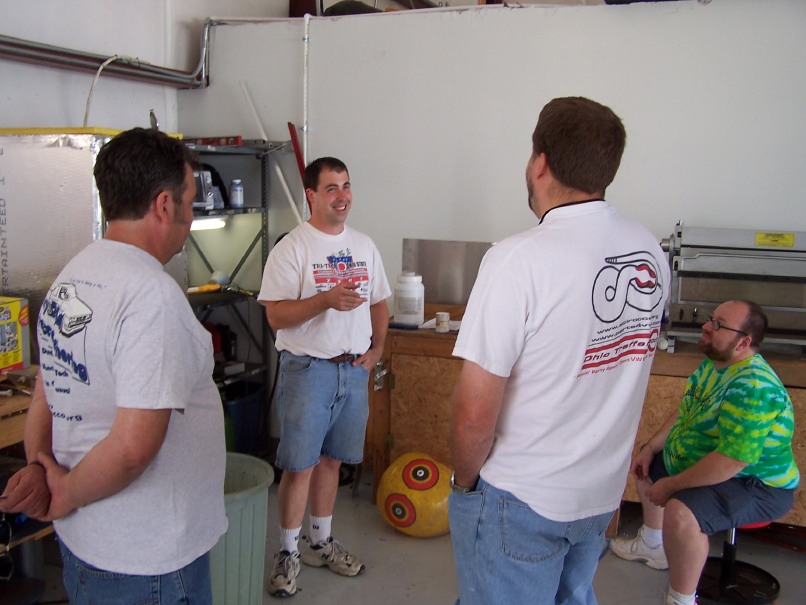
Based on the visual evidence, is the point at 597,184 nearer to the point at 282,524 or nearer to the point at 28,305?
the point at 282,524

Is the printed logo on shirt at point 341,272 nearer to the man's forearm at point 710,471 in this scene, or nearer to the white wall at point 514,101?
the white wall at point 514,101

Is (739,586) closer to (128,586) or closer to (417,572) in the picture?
(417,572)

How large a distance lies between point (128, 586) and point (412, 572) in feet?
5.65

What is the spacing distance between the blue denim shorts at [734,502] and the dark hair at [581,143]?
1.40 m

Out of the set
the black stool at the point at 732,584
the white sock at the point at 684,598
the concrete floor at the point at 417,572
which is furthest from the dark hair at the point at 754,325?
the concrete floor at the point at 417,572

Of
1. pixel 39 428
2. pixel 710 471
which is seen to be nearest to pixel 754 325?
pixel 710 471

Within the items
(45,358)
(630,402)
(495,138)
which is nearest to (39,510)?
(45,358)

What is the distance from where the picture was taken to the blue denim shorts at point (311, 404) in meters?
2.60

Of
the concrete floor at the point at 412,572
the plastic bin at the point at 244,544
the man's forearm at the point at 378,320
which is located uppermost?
the man's forearm at the point at 378,320

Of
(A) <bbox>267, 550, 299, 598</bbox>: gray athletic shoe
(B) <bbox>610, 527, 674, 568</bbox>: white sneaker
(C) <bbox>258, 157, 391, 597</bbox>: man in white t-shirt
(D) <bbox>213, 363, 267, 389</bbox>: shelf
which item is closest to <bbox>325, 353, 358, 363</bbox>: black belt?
(C) <bbox>258, 157, 391, 597</bbox>: man in white t-shirt

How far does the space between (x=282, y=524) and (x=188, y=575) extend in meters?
1.32

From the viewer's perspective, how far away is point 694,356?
120 inches

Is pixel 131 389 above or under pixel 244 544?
above

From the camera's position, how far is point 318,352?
8.61 feet
